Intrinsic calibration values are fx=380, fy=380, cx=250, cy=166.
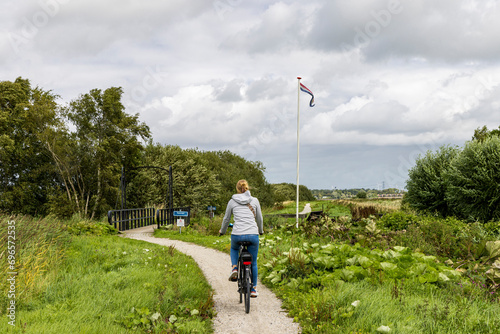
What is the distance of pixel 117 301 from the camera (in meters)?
5.34

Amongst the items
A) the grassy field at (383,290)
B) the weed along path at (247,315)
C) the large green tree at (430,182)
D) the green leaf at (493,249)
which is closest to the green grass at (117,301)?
the weed along path at (247,315)

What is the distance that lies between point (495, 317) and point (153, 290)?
4.71 metres

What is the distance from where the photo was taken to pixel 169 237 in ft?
58.0

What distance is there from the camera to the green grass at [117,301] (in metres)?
4.61

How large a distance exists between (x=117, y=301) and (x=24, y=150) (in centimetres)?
3283

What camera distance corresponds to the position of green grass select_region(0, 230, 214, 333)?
461 centimetres

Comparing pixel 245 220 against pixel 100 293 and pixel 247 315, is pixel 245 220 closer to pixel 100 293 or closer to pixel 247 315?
pixel 247 315

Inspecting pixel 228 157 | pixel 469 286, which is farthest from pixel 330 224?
pixel 228 157

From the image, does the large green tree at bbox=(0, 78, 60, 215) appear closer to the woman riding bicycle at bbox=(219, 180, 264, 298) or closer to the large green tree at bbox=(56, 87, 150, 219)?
the large green tree at bbox=(56, 87, 150, 219)

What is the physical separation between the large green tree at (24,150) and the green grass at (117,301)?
92.3 feet

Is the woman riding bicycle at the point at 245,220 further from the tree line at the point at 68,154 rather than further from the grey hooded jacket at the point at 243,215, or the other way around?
the tree line at the point at 68,154

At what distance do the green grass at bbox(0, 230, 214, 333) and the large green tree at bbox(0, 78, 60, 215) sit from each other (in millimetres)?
28144

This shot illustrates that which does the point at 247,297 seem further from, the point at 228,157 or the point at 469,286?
the point at 228,157

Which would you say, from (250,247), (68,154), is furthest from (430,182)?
(68,154)
